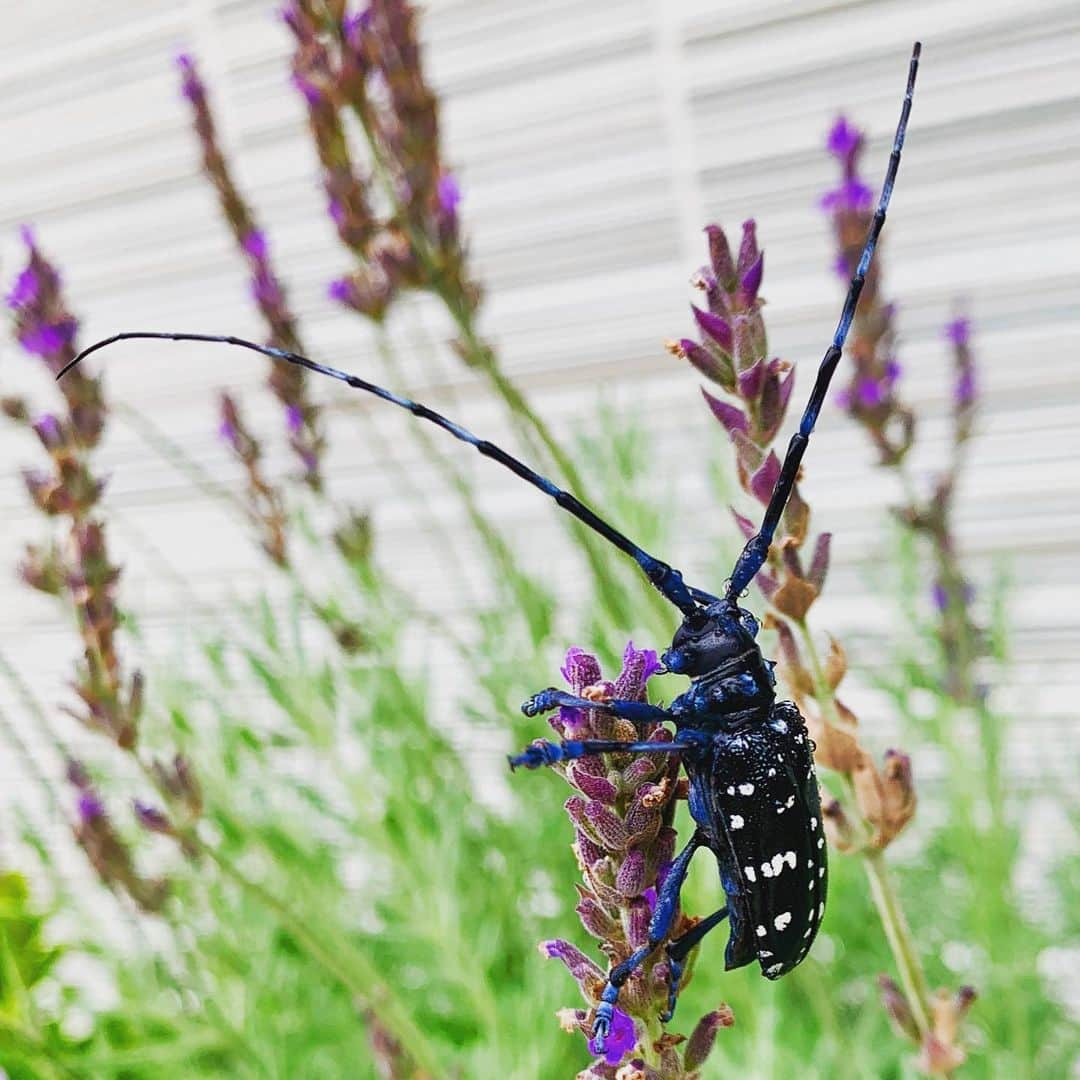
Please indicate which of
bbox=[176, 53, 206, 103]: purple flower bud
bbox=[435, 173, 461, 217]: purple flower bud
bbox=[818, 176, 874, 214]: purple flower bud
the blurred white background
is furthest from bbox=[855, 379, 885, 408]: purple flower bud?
bbox=[176, 53, 206, 103]: purple flower bud

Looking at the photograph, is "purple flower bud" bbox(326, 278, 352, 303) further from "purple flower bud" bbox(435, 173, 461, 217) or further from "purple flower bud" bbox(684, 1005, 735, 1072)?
"purple flower bud" bbox(684, 1005, 735, 1072)

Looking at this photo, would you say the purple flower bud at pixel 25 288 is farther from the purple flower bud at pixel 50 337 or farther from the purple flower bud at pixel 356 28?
the purple flower bud at pixel 356 28

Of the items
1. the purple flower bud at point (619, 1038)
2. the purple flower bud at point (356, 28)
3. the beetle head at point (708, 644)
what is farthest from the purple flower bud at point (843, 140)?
the purple flower bud at point (619, 1038)

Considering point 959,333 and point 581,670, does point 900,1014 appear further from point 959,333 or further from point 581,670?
point 959,333

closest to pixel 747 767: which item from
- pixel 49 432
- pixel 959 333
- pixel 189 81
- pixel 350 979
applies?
pixel 350 979

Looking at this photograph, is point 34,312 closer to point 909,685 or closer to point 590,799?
point 590,799

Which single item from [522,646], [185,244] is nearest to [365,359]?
[185,244]
